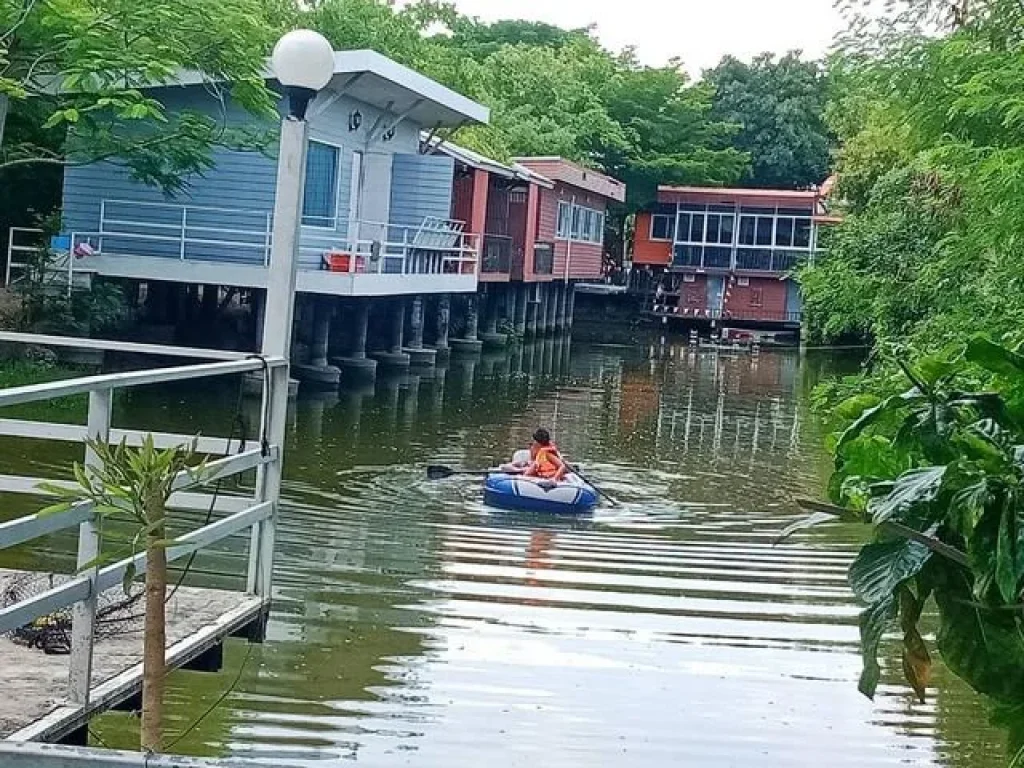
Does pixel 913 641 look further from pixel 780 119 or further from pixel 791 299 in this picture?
pixel 780 119

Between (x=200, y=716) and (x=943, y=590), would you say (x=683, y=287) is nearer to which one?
(x=200, y=716)

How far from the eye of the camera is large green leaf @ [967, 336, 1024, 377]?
3123 millimetres

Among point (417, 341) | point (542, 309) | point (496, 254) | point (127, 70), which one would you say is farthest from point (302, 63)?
point (542, 309)

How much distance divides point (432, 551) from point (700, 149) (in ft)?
136

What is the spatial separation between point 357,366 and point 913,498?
79.2 ft

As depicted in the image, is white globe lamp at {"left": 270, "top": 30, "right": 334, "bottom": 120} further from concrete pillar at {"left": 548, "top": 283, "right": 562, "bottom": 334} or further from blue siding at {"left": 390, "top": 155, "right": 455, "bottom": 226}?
concrete pillar at {"left": 548, "top": 283, "right": 562, "bottom": 334}

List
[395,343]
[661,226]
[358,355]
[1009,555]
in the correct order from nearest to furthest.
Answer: [1009,555] < [358,355] < [395,343] < [661,226]

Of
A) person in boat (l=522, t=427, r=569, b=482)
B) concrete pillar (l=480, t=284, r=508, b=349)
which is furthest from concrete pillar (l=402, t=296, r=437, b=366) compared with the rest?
person in boat (l=522, t=427, r=569, b=482)

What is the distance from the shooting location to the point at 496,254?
34.7 meters

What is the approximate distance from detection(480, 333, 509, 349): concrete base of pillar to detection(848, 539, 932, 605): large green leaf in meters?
34.9

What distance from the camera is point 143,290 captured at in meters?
28.6

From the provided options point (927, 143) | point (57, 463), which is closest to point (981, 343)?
point (927, 143)

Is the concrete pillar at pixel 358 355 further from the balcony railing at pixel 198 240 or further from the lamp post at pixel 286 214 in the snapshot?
the lamp post at pixel 286 214

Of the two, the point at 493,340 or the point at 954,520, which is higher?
the point at 954,520
